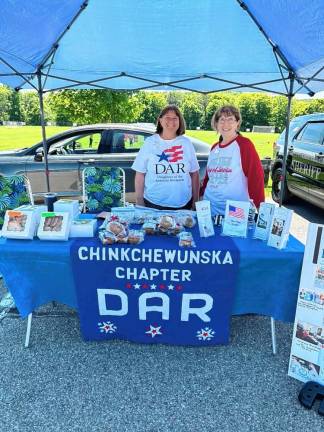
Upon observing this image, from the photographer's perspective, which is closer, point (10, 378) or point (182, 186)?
point (10, 378)

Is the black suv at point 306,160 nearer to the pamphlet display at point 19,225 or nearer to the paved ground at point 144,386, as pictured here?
the paved ground at point 144,386

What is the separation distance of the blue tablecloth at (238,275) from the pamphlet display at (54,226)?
4 cm

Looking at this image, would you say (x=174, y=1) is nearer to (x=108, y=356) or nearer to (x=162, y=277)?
(x=162, y=277)

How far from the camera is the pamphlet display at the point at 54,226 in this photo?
2275 mm

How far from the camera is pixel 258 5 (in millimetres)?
2436

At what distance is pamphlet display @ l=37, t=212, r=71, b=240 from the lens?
2.28 meters

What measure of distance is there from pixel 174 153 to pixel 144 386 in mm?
1789

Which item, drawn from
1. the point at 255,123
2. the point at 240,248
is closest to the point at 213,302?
the point at 240,248

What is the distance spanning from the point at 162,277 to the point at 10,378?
1153 mm

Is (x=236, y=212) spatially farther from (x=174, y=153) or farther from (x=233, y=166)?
(x=174, y=153)

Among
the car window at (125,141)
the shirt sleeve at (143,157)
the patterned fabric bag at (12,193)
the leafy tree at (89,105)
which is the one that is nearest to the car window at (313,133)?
the car window at (125,141)

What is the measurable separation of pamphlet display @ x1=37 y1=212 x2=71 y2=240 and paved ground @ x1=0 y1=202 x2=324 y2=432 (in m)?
0.85

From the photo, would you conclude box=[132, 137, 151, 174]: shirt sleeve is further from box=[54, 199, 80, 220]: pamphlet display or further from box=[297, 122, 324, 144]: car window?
box=[297, 122, 324, 144]: car window

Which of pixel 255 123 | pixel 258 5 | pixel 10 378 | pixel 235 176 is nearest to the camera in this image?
pixel 10 378
